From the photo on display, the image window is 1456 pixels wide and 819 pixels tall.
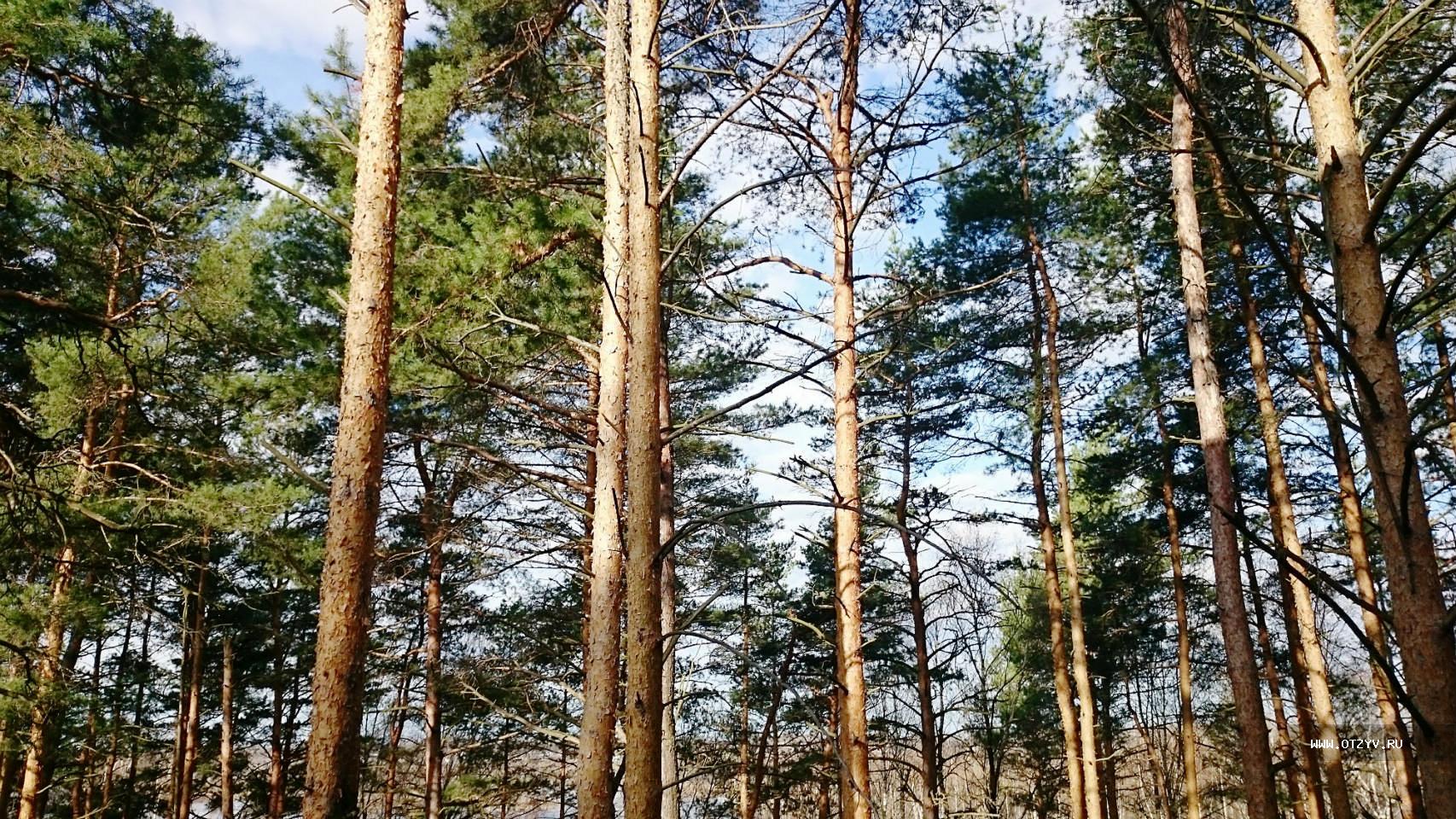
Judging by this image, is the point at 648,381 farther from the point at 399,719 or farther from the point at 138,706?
the point at 138,706

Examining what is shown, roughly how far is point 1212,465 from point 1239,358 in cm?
607

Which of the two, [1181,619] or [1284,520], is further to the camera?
[1181,619]

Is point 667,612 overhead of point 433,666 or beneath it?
overhead

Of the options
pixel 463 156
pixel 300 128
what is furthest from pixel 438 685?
pixel 300 128

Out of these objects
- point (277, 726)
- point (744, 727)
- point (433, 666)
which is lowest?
point (744, 727)

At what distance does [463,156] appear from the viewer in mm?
9664

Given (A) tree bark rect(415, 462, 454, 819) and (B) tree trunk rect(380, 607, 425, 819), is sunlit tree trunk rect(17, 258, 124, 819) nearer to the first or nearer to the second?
(A) tree bark rect(415, 462, 454, 819)

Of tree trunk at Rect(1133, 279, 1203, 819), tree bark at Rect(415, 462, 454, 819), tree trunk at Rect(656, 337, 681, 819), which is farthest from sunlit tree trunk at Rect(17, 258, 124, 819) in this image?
tree trunk at Rect(1133, 279, 1203, 819)

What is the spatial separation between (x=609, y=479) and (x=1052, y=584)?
8811 mm

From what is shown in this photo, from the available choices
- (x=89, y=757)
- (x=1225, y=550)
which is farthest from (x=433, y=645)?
(x=1225, y=550)

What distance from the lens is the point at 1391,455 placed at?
6.08 feet

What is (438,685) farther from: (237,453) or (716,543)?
(716,543)

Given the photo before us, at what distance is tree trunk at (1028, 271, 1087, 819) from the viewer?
35.8 ft

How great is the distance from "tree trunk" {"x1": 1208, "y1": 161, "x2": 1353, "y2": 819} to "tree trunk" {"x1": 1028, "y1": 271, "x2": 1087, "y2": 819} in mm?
2564
